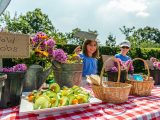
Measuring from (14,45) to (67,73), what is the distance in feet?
1.12

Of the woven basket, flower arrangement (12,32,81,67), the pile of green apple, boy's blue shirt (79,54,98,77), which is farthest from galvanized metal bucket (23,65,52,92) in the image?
boy's blue shirt (79,54,98,77)

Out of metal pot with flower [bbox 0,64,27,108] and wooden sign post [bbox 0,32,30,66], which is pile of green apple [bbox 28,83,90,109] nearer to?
metal pot with flower [bbox 0,64,27,108]

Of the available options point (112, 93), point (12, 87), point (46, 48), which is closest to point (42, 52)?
point (46, 48)

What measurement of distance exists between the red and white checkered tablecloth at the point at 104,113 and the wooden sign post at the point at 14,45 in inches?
9.6

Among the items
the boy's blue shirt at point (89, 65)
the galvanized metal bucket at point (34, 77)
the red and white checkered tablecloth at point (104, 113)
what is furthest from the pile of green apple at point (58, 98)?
the boy's blue shirt at point (89, 65)

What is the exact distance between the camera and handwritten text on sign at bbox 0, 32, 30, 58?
109cm

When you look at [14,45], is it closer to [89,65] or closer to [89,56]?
[89,65]

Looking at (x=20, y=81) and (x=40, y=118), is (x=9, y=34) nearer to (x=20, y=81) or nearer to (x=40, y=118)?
(x=20, y=81)

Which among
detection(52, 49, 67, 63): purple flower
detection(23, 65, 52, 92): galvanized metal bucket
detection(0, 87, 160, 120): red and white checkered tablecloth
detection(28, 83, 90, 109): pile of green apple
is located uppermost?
detection(52, 49, 67, 63): purple flower

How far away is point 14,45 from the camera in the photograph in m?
1.12

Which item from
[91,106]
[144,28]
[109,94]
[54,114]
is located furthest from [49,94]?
[144,28]

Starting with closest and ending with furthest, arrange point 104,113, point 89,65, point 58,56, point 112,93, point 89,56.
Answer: point 104,113 < point 112,93 < point 58,56 < point 89,65 < point 89,56

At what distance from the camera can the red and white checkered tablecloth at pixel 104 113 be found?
95cm

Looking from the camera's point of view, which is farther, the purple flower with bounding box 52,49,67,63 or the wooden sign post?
the purple flower with bounding box 52,49,67,63
